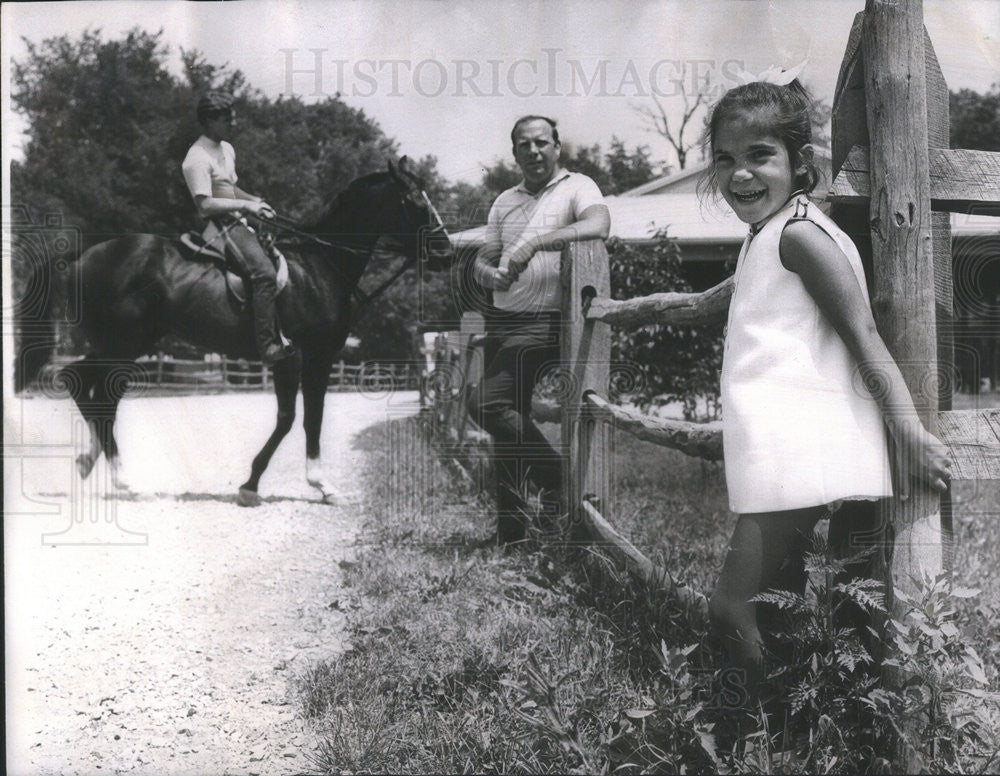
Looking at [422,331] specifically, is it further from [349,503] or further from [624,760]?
[624,760]

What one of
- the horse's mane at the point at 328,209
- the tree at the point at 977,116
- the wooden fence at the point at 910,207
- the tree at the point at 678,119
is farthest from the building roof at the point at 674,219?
the wooden fence at the point at 910,207

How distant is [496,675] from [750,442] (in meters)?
1.13

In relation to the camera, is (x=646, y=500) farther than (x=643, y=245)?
No

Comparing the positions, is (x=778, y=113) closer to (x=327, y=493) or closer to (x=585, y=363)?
(x=585, y=363)

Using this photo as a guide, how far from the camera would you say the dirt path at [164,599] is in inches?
97.7

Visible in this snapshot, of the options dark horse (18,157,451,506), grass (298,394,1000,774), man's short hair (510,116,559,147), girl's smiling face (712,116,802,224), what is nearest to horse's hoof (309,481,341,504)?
dark horse (18,157,451,506)

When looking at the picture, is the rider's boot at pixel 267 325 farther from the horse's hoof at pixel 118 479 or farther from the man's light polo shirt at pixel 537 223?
the man's light polo shirt at pixel 537 223

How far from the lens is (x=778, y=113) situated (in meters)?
1.78

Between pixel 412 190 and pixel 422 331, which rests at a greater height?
pixel 412 190

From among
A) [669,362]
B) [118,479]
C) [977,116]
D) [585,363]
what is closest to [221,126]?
[118,479]

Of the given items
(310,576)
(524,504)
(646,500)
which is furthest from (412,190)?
(646,500)

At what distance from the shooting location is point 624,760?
1.87 meters

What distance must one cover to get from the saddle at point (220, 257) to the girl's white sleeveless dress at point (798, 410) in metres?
2.80

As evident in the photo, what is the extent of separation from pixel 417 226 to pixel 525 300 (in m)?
0.71
